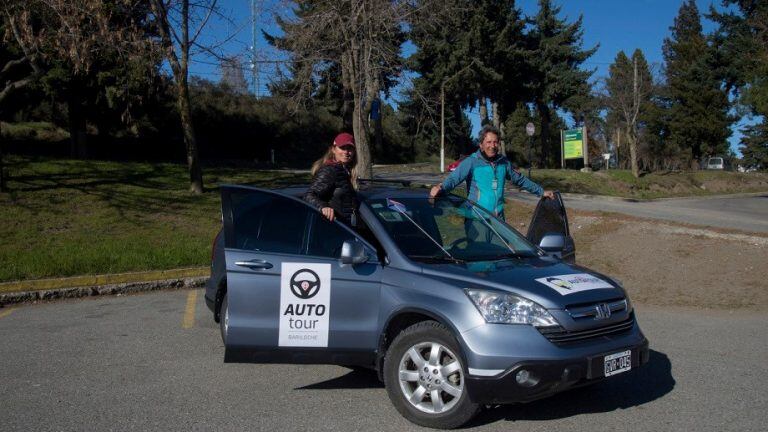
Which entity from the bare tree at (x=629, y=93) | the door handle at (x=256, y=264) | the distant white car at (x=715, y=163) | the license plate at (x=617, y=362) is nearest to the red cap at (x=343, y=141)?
the door handle at (x=256, y=264)

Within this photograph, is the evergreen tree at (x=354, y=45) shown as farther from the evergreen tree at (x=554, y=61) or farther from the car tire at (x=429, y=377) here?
the evergreen tree at (x=554, y=61)

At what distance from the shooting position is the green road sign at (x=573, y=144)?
4366cm

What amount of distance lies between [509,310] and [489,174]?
10.1 feet

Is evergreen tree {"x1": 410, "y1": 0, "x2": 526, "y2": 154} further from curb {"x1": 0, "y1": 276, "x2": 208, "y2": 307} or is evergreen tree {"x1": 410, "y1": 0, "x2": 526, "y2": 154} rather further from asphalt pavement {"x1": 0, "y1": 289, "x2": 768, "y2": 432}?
asphalt pavement {"x1": 0, "y1": 289, "x2": 768, "y2": 432}

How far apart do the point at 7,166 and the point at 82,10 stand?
6690 mm

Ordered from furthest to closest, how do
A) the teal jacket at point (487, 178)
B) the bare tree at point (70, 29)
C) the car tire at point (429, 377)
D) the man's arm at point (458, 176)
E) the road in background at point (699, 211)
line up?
the road in background at point (699, 211) < the bare tree at point (70, 29) < the teal jacket at point (487, 178) < the man's arm at point (458, 176) < the car tire at point (429, 377)

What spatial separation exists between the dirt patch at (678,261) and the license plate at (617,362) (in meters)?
4.86

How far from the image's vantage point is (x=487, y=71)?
38.5 metres

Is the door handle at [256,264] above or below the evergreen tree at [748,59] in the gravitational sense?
below

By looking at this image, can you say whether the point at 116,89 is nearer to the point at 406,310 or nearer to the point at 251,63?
the point at 251,63

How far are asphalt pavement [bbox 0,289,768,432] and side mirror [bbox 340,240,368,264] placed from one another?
3.53 ft

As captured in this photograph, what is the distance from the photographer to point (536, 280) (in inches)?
→ 175

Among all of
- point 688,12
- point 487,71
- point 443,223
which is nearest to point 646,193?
point 487,71

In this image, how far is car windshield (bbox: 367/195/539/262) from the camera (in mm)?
5016
